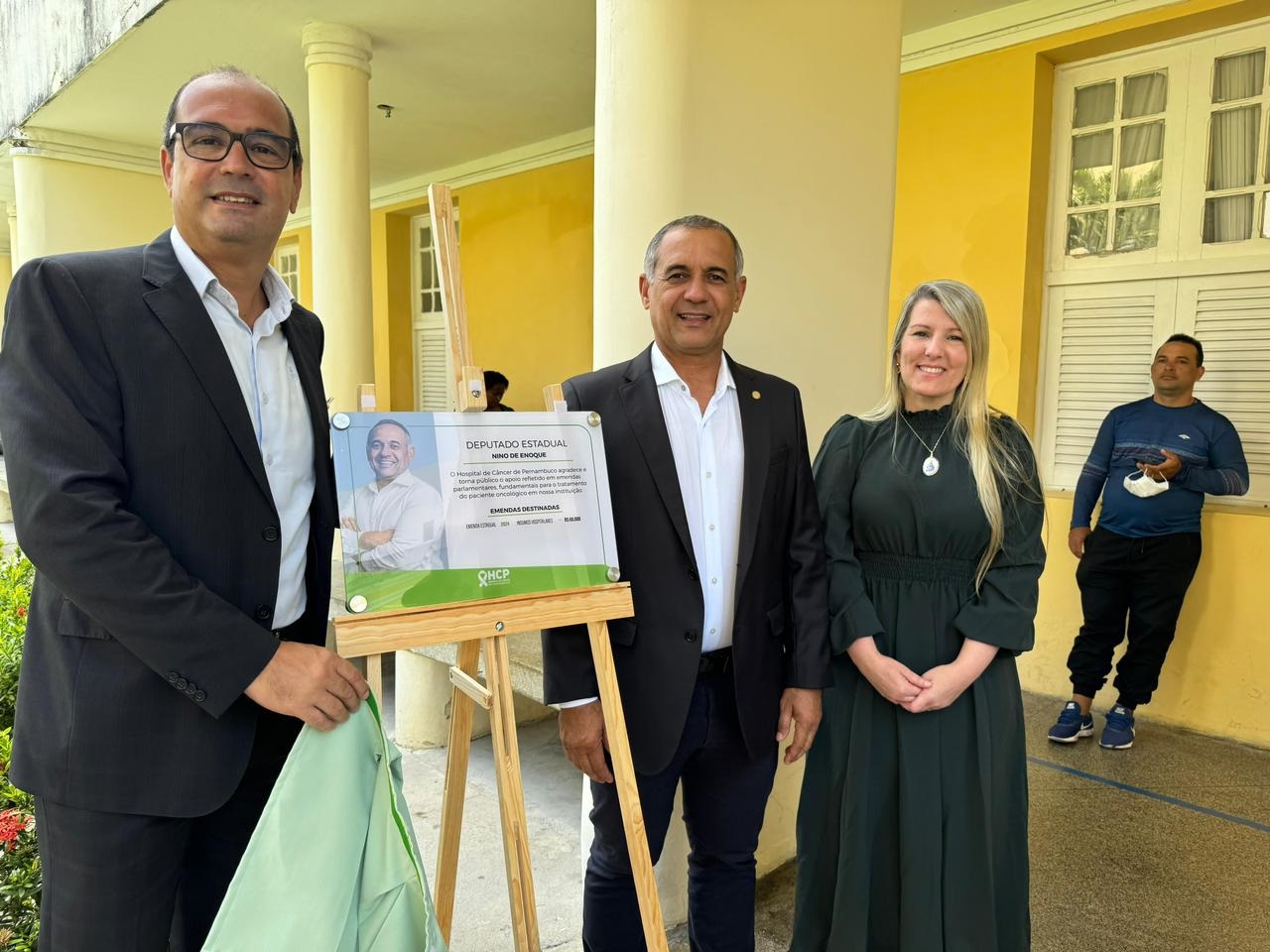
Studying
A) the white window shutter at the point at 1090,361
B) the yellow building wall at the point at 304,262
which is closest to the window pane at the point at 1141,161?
the white window shutter at the point at 1090,361

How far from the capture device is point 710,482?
6.70 ft

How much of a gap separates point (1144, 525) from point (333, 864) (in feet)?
13.1

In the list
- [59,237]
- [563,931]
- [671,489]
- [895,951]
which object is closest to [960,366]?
[671,489]

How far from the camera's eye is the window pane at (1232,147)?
4.27 metres

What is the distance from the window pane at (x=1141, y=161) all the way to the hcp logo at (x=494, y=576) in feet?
14.5

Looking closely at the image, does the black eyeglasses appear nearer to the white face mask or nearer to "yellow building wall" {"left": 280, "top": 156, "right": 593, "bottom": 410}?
the white face mask

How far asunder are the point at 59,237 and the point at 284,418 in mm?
9281

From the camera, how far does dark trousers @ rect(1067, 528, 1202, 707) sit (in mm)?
4168

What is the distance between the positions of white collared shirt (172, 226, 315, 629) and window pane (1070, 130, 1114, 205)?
4.53 metres

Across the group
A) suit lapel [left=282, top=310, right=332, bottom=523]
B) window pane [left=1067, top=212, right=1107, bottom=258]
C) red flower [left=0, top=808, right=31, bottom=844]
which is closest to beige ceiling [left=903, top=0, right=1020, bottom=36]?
window pane [left=1067, top=212, right=1107, bottom=258]

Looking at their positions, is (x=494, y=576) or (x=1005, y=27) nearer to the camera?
(x=494, y=576)

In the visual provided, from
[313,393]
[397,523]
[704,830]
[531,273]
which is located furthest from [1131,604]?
[531,273]

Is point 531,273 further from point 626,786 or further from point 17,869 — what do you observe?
point 626,786

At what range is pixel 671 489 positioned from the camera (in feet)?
6.48
